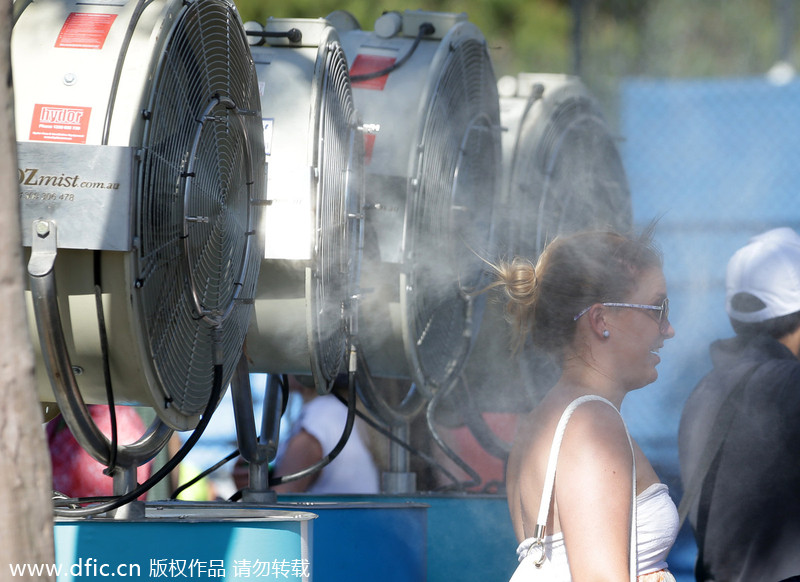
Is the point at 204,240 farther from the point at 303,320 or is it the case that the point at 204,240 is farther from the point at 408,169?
the point at 408,169

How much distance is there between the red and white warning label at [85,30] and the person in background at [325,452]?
7.96 ft

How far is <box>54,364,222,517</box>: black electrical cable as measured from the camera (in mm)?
1886

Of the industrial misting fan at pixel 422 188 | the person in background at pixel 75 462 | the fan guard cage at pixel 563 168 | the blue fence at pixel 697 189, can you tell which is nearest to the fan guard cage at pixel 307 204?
the industrial misting fan at pixel 422 188

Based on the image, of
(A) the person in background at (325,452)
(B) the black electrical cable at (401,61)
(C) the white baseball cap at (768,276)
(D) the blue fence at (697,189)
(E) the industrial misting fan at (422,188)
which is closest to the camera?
(E) the industrial misting fan at (422,188)

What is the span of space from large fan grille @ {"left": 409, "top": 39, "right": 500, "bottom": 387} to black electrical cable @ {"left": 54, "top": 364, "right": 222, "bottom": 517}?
779 mm

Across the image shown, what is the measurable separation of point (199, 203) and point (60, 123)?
1.12 ft

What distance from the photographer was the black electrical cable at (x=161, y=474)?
6.19 feet

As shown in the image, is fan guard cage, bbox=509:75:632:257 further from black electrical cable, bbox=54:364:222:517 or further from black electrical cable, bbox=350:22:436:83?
black electrical cable, bbox=54:364:222:517

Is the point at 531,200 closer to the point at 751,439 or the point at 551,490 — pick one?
the point at 751,439

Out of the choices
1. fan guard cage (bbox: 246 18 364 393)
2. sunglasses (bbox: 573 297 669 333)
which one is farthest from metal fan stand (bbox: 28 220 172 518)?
sunglasses (bbox: 573 297 669 333)

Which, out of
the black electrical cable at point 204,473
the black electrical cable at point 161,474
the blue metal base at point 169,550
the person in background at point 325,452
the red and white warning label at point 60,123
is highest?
the red and white warning label at point 60,123

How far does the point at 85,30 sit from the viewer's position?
5.63ft

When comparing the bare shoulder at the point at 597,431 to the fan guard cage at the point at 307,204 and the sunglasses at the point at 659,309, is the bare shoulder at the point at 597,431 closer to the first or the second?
the sunglasses at the point at 659,309

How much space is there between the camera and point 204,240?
1958mm
